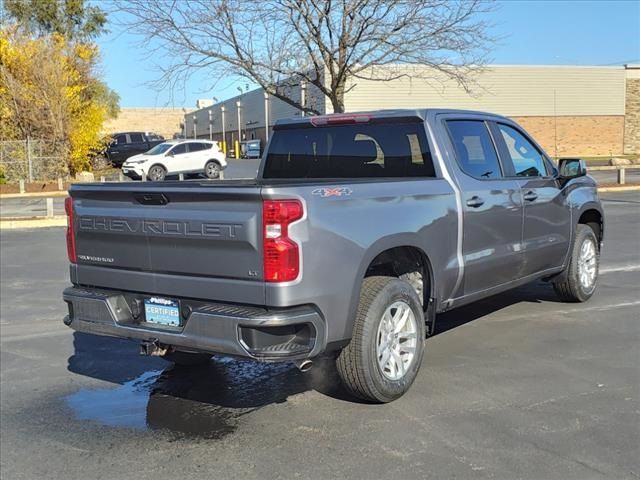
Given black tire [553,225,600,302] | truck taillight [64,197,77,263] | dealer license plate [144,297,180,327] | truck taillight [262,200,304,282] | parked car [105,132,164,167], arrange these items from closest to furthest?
1. truck taillight [262,200,304,282]
2. dealer license plate [144,297,180,327]
3. truck taillight [64,197,77,263]
4. black tire [553,225,600,302]
5. parked car [105,132,164,167]

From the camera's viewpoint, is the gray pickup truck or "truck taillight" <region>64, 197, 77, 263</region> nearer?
the gray pickup truck

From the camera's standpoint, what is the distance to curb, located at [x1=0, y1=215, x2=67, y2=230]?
16672mm

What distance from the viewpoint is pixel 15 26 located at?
31.2 metres

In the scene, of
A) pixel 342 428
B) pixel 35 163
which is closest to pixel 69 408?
pixel 342 428

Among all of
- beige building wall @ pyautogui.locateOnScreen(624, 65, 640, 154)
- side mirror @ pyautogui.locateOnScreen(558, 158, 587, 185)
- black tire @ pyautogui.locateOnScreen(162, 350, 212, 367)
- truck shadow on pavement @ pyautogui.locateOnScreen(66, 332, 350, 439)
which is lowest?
truck shadow on pavement @ pyautogui.locateOnScreen(66, 332, 350, 439)

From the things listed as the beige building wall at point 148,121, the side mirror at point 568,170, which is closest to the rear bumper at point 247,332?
the side mirror at point 568,170

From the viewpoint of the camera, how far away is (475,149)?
18.6 feet

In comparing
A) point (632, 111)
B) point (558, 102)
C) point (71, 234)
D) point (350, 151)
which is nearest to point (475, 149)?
point (350, 151)

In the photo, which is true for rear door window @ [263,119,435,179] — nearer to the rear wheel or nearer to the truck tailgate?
the truck tailgate

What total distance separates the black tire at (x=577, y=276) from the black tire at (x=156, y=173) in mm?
23886

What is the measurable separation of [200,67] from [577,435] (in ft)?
44.4

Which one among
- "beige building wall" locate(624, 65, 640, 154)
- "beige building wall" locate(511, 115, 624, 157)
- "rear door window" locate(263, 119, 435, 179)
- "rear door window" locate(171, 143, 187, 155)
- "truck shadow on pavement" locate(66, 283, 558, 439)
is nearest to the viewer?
"truck shadow on pavement" locate(66, 283, 558, 439)

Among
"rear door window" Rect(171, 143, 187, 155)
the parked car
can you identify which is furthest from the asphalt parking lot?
the parked car

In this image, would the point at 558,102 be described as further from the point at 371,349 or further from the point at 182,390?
the point at 371,349
